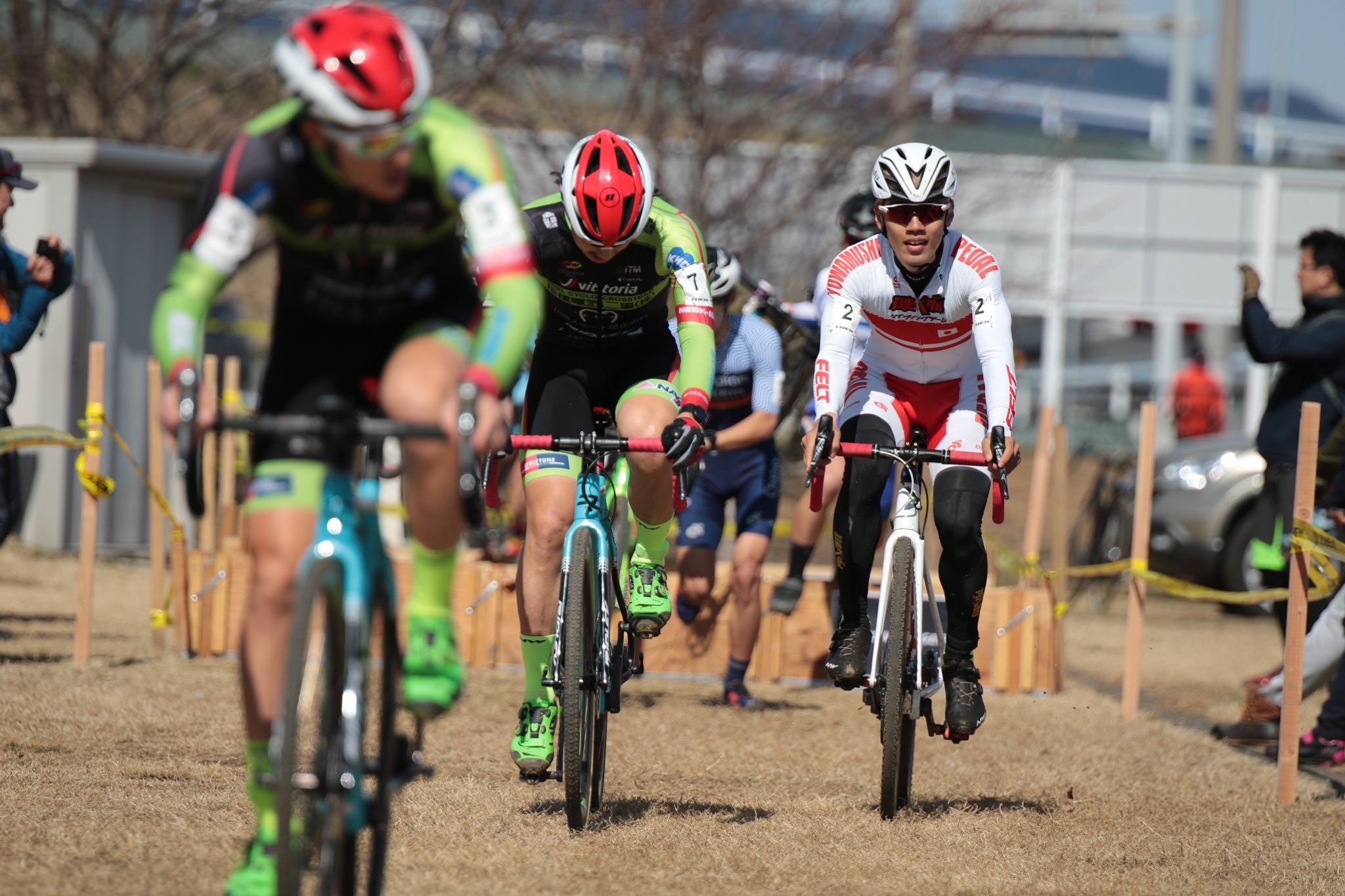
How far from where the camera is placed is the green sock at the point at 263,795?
14.0ft

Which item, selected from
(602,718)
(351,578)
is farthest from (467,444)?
(602,718)

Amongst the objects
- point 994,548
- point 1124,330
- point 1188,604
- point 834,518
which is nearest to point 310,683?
point 834,518

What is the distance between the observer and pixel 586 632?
20.6 feet

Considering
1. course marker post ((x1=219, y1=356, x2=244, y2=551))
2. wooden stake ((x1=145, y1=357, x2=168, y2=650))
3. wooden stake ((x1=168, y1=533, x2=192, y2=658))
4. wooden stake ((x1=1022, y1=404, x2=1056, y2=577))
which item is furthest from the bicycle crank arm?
course marker post ((x1=219, y1=356, x2=244, y2=551))

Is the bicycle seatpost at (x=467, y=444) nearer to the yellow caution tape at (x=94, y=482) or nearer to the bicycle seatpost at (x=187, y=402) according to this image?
the bicycle seatpost at (x=187, y=402)

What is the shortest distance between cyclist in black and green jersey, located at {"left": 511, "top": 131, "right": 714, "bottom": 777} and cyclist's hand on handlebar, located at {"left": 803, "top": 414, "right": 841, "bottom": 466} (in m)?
0.47

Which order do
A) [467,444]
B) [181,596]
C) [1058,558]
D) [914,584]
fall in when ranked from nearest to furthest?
[467,444]
[914,584]
[181,596]
[1058,558]

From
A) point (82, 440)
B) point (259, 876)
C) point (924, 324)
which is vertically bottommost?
point (259, 876)

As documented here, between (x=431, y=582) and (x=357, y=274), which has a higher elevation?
(x=357, y=274)

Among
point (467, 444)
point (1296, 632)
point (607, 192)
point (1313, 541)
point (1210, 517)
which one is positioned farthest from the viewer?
point (1210, 517)

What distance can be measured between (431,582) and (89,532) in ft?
18.7

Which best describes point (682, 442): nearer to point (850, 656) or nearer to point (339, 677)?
point (850, 656)

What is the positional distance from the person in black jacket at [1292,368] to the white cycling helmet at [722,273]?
9.33ft

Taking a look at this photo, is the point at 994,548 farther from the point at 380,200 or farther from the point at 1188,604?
the point at 380,200
